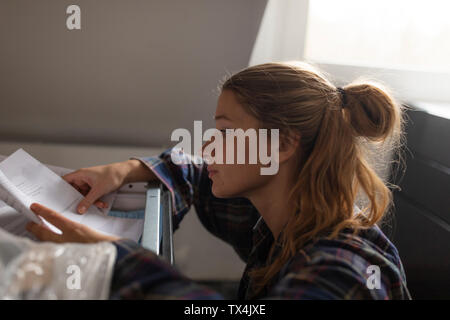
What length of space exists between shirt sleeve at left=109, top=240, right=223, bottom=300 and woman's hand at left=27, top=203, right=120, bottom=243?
7 centimetres

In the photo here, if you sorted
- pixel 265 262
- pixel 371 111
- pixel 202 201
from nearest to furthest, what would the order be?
pixel 371 111 → pixel 265 262 → pixel 202 201

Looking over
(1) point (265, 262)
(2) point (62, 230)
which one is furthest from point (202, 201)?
(2) point (62, 230)

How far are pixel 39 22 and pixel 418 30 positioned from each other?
1262mm

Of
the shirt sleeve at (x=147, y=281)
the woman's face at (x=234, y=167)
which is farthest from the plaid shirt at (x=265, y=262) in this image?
the woman's face at (x=234, y=167)

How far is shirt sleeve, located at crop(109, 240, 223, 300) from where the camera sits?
431 millimetres

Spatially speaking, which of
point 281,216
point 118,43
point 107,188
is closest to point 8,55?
point 118,43

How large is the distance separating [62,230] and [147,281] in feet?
0.64

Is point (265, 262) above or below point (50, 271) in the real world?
below

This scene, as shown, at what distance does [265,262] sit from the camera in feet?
2.81

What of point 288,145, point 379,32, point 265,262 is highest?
point 379,32

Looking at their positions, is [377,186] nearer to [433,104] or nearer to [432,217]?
[432,217]

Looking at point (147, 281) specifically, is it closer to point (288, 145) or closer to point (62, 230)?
point (62, 230)

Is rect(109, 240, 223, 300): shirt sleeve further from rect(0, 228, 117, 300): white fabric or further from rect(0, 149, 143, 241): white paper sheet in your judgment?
rect(0, 149, 143, 241): white paper sheet

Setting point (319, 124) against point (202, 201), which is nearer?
point (319, 124)
